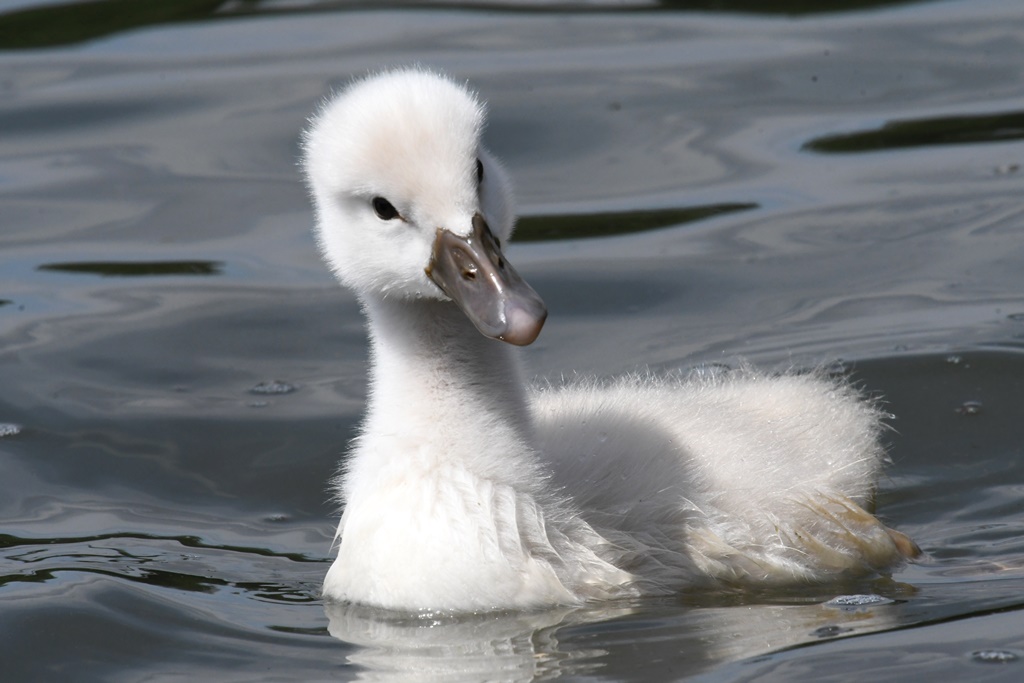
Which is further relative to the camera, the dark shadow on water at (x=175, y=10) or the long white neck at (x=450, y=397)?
the dark shadow on water at (x=175, y=10)

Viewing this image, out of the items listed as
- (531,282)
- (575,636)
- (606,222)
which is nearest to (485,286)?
(575,636)

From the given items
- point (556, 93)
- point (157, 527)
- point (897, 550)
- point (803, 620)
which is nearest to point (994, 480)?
point (897, 550)

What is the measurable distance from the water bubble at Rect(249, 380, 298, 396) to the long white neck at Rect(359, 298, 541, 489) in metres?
2.01

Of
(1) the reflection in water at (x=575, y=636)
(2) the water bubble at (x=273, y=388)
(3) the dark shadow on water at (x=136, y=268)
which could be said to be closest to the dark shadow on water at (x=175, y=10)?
(3) the dark shadow on water at (x=136, y=268)

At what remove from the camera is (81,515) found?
217 inches

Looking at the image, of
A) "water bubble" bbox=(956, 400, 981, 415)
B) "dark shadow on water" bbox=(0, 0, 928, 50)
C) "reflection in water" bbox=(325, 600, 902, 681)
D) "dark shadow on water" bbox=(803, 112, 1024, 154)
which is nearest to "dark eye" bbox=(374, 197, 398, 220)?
"reflection in water" bbox=(325, 600, 902, 681)

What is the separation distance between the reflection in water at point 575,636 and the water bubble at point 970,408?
1778 mm

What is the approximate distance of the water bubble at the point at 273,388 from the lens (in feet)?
21.2

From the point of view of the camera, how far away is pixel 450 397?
4.39 m

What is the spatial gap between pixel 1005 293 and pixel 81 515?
146 inches

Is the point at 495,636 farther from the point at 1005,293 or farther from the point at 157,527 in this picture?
the point at 1005,293

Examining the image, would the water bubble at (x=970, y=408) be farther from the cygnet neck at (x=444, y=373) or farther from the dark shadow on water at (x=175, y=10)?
the dark shadow on water at (x=175, y=10)

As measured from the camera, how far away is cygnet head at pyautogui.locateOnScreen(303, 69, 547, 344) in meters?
4.10

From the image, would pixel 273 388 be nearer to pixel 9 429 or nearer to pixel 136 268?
pixel 9 429
